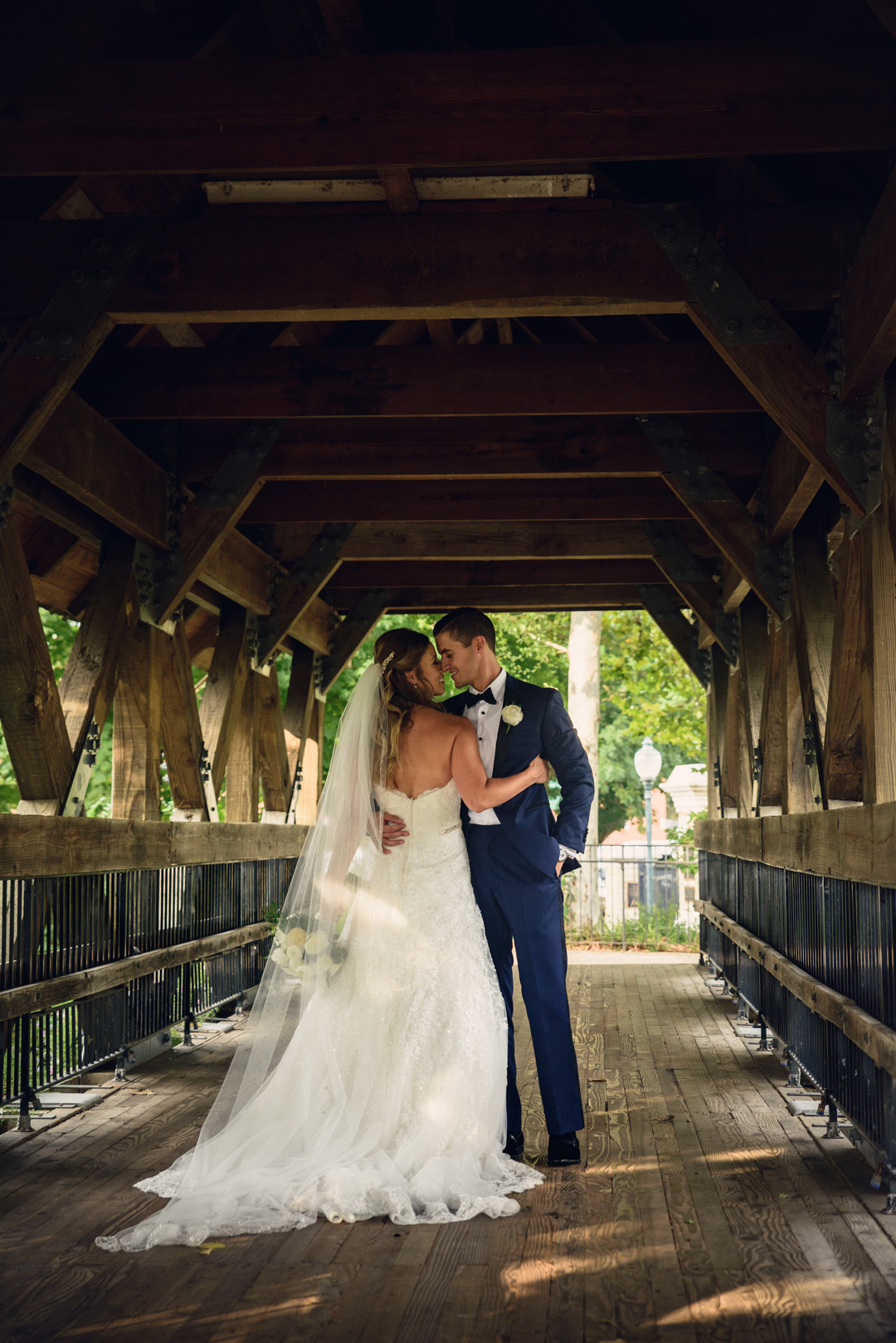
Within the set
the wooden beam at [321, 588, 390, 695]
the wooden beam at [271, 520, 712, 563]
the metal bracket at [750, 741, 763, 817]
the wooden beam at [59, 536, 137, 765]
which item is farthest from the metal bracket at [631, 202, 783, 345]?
the wooden beam at [321, 588, 390, 695]

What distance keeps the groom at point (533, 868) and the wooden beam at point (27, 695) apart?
2117mm

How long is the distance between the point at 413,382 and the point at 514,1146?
376 cm

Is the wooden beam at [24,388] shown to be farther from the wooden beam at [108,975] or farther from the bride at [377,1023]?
the wooden beam at [108,975]

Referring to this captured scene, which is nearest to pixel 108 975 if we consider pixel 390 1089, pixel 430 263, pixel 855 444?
pixel 390 1089

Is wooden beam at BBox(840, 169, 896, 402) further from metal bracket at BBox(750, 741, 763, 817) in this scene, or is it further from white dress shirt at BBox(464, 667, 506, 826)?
metal bracket at BBox(750, 741, 763, 817)

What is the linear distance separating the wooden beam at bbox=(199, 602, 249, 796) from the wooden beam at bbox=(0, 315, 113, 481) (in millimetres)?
3772

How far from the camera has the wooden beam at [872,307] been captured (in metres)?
4.21

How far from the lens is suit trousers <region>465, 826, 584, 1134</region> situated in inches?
181

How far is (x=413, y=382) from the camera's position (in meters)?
6.56

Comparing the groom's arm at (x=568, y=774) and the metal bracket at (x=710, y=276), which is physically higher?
the metal bracket at (x=710, y=276)

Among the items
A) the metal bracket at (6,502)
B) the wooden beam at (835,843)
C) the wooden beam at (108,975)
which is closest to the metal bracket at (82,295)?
the metal bracket at (6,502)

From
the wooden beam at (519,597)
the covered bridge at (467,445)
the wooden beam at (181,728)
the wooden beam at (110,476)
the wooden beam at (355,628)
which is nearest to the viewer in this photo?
the covered bridge at (467,445)

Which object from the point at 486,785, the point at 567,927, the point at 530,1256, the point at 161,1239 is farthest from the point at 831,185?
the point at 567,927

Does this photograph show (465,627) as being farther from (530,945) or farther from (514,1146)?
(514,1146)
